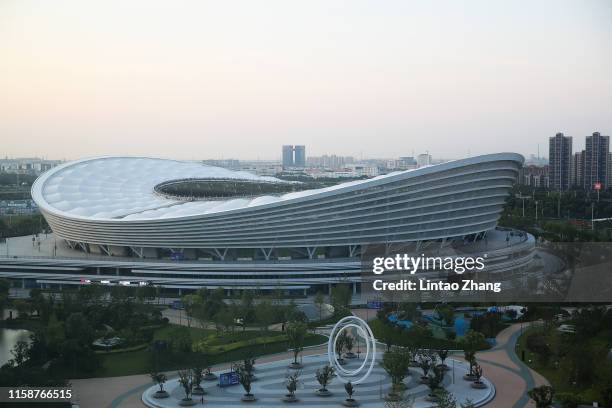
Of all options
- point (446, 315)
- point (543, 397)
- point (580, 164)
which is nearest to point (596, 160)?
point (580, 164)

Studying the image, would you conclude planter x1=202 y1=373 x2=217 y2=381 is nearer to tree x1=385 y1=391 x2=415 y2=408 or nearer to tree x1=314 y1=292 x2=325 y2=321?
tree x1=385 y1=391 x2=415 y2=408

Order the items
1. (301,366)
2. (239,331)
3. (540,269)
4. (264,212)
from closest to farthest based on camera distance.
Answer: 1. (301,366)
2. (239,331)
3. (264,212)
4. (540,269)

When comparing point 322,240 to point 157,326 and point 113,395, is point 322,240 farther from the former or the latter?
point 113,395

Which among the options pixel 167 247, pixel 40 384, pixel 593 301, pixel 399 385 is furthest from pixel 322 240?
pixel 40 384

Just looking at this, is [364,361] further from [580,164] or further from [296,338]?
[580,164]

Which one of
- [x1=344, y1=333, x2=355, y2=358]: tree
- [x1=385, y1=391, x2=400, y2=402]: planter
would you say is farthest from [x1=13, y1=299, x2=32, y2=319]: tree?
[x1=385, y1=391, x2=400, y2=402]: planter

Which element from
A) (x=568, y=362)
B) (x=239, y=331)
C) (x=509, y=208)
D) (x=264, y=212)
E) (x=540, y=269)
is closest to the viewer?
(x=568, y=362)
